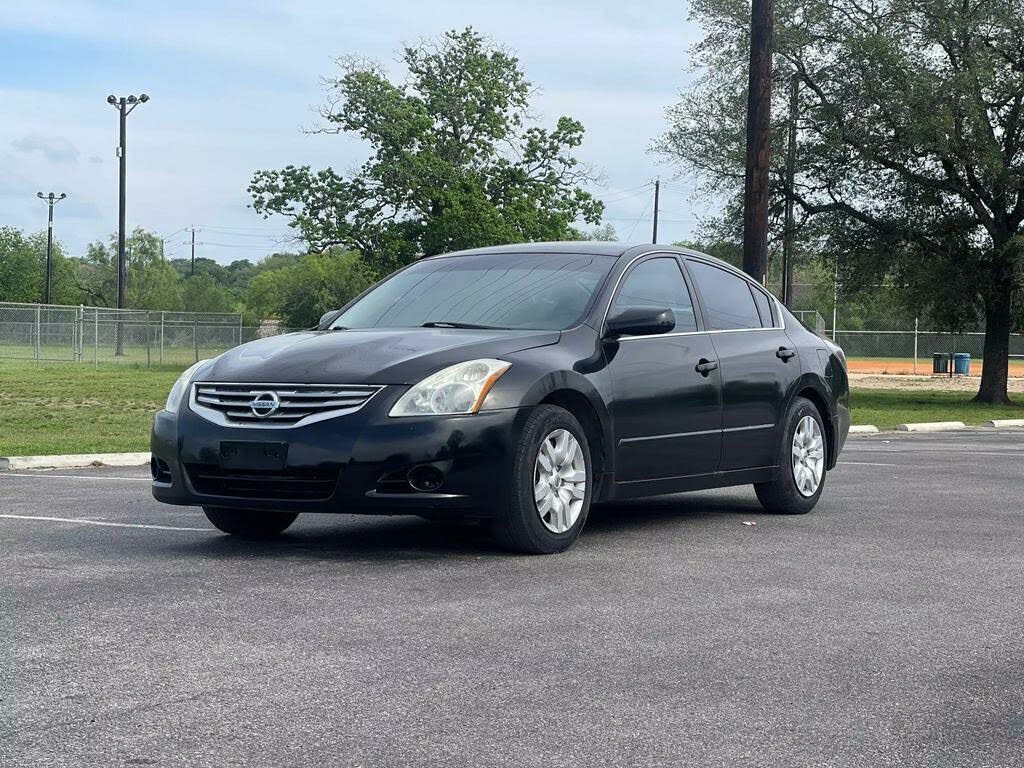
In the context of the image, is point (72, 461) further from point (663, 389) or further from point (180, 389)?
point (663, 389)

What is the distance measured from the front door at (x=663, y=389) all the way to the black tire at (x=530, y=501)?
571mm

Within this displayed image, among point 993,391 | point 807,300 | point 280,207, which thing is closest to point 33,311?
point 280,207

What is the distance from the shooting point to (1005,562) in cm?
774

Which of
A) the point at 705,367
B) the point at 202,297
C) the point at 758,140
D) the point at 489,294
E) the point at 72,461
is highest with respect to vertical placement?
the point at 758,140

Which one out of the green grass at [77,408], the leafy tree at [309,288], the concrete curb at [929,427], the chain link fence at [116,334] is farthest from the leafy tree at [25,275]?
the concrete curb at [929,427]

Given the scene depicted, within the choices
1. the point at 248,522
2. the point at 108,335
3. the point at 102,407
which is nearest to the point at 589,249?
the point at 248,522

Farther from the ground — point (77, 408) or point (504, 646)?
point (504, 646)

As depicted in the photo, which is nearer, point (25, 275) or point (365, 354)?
point (365, 354)

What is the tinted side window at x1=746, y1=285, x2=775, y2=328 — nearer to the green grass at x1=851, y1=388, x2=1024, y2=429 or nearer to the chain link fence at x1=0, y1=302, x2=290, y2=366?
the green grass at x1=851, y1=388, x2=1024, y2=429

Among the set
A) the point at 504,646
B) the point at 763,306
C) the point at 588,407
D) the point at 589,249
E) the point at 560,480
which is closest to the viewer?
the point at 504,646

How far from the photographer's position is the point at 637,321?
26.6 ft

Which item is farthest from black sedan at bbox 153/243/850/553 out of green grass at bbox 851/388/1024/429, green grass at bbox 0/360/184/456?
green grass at bbox 851/388/1024/429

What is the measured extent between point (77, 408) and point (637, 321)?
55.0 ft

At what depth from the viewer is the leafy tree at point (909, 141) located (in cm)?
3108
